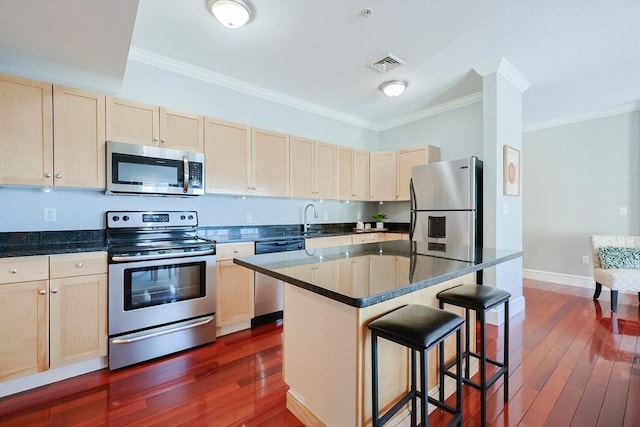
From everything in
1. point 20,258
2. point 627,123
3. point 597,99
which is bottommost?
point 20,258

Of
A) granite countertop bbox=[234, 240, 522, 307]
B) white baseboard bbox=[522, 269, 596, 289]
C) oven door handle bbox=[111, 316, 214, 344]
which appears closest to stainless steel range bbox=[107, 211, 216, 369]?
oven door handle bbox=[111, 316, 214, 344]

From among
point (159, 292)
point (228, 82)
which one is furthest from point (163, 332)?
point (228, 82)

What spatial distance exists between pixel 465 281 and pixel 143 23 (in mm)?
3238

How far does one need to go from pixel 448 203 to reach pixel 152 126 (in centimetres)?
315

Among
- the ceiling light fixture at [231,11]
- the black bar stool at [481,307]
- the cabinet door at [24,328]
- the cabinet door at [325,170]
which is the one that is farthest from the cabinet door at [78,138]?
the black bar stool at [481,307]

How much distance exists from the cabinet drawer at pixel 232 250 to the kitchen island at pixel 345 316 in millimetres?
1173

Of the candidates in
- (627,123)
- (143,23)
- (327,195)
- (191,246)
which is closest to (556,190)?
(627,123)

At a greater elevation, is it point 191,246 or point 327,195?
point 327,195

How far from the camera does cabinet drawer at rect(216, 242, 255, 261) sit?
2720mm

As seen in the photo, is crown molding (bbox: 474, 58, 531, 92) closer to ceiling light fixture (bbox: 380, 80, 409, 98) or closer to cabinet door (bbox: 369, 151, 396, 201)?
ceiling light fixture (bbox: 380, 80, 409, 98)

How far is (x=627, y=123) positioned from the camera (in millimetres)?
4012

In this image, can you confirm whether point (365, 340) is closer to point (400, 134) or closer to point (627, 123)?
point (400, 134)

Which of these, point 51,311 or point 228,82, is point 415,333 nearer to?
point 51,311

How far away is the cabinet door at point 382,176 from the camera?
4453 millimetres
